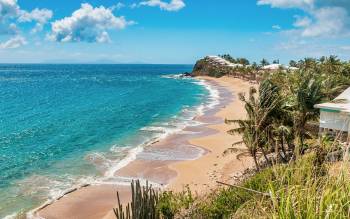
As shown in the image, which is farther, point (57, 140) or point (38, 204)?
point (57, 140)

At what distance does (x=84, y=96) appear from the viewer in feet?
290

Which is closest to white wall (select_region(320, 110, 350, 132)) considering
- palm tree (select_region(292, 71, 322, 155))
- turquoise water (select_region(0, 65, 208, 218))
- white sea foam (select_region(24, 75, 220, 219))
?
palm tree (select_region(292, 71, 322, 155))

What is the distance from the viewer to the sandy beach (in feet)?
78.7

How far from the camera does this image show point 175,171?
103 ft

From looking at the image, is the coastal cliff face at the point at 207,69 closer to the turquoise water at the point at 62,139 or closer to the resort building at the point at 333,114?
the turquoise water at the point at 62,139

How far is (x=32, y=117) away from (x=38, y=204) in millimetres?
35640

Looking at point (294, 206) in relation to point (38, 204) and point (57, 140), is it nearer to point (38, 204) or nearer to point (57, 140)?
point (38, 204)

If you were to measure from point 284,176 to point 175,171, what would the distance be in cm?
2623

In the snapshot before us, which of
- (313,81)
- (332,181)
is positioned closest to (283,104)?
(313,81)

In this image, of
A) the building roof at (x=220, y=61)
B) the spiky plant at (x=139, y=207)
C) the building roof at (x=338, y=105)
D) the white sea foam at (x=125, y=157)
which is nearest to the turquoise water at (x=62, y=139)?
the white sea foam at (x=125, y=157)

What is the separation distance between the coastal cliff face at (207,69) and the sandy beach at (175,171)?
105965 millimetres

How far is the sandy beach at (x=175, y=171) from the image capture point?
23984 mm

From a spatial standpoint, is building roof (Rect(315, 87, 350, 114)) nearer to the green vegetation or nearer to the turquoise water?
the green vegetation

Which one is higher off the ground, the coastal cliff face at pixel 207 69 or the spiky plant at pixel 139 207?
the coastal cliff face at pixel 207 69
